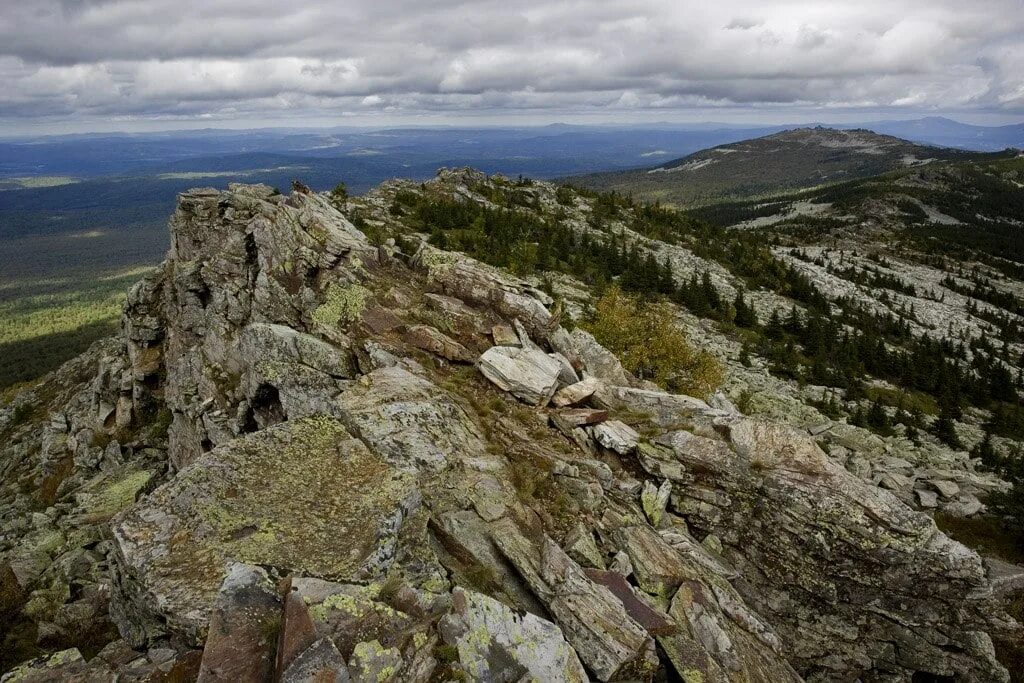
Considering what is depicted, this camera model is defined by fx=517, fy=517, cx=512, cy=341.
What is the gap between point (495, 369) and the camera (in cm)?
2125

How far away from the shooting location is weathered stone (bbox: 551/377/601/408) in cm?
2123

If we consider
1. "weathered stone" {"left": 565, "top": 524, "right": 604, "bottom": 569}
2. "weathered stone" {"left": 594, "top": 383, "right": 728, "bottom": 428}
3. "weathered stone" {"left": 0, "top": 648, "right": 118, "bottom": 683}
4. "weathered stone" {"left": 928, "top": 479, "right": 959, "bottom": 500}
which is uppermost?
"weathered stone" {"left": 0, "top": 648, "right": 118, "bottom": 683}

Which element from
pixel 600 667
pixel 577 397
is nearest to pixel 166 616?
pixel 600 667

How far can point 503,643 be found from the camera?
10141 mm

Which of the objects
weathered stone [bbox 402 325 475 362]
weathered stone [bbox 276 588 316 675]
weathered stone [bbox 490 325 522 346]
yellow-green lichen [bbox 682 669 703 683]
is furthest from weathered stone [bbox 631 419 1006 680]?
weathered stone [bbox 276 588 316 675]

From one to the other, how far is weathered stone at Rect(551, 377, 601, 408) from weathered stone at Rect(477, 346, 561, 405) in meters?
0.38

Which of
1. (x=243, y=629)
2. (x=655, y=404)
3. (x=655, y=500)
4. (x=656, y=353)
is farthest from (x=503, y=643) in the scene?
(x=656, y=353)

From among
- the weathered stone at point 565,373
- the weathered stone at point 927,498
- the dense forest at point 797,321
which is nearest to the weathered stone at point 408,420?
the weathered stone at point 565,373

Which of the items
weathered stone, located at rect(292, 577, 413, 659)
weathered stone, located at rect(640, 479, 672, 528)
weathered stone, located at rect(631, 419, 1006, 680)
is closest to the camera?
weathered stone, located at rect(292, 577, 413, 659)

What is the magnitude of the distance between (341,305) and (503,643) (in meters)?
18.0

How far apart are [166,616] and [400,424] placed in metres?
7.26

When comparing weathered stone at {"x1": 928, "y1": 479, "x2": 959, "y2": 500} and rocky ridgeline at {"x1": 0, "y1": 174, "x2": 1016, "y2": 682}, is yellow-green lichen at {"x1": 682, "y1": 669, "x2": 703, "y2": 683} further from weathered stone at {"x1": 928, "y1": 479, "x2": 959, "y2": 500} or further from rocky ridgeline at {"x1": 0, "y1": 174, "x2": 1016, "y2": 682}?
weathered stone at {"x1": 928, "y1": 479, "x2": 959, "y2": 500}

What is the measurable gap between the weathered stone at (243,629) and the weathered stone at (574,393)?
13.5m

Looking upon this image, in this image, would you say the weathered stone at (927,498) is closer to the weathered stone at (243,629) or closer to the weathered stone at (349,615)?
the weathered stone at (349,615)
